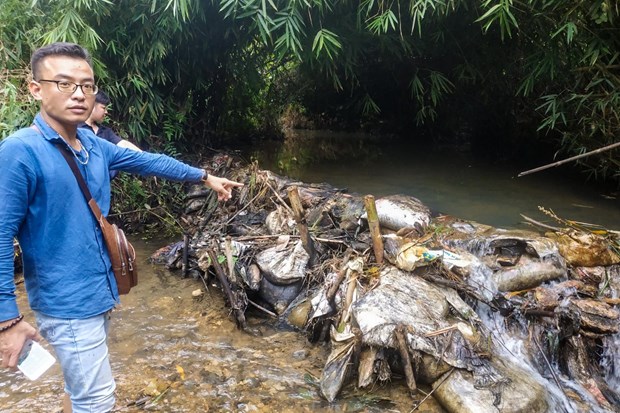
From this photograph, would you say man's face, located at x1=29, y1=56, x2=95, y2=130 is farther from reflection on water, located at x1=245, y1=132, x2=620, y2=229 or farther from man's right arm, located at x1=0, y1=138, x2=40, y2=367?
reflection on water, located at x1=245, y1=132, x2=620, y2=229

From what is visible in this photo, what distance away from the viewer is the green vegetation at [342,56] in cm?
439

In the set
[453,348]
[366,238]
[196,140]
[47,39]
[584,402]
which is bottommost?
[584,402]

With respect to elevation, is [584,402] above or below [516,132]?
below

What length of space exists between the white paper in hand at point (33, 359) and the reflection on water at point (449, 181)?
433 centimetres

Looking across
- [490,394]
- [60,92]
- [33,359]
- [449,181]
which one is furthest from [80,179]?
[449,181]

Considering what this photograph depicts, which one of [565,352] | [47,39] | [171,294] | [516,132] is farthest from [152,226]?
[516,132]

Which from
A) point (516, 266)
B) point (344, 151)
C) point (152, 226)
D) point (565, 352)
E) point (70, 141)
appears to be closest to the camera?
point (70, 141)

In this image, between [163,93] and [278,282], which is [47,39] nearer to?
[163,93]

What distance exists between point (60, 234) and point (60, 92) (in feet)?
1.59

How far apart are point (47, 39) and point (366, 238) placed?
3.58 m

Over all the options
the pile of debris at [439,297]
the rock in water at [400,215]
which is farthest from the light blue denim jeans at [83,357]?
the rock in water at [400,215]

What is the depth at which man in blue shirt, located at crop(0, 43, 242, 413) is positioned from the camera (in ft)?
4.55

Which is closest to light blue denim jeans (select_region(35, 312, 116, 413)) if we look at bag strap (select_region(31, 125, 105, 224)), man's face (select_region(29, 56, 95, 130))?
bag strap (select_region(31, 125, 105, 224))

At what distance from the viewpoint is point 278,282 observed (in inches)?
142
